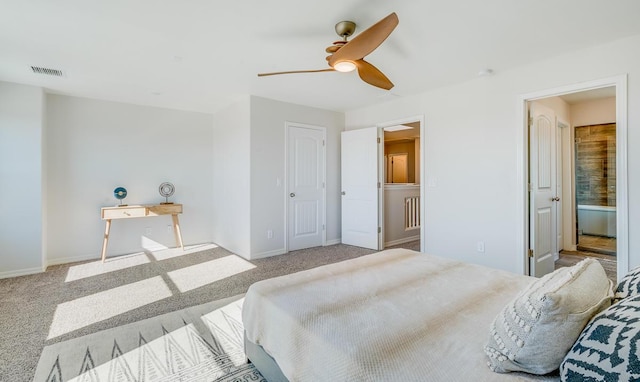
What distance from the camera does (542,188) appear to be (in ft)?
11.7

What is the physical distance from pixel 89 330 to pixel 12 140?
2.89 metres

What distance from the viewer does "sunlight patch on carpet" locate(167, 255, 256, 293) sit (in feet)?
11.0

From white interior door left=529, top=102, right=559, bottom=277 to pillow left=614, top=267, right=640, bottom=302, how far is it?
246 centimetres

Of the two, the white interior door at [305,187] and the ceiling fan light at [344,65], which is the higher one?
the ceiling fan light at [344,65]

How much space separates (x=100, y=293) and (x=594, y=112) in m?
7.10

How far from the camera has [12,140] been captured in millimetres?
3627

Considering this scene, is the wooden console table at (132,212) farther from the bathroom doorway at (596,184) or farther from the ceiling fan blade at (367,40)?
the bathroom doorway at (596,184)

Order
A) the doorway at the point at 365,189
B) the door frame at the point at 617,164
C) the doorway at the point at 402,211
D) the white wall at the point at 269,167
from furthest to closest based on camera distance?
the doorway at the point at 402,211, the doorway at the point at 365,189, the white wall at the point at 269,167, the door frame at the point at 617,164

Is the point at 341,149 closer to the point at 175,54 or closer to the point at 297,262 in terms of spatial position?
the point at 297,262

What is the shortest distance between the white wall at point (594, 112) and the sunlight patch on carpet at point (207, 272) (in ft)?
18.3

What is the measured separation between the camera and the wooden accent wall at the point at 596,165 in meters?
4.77

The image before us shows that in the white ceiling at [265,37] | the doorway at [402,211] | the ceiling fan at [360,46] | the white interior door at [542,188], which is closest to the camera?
the ceiling fan at [360,46]

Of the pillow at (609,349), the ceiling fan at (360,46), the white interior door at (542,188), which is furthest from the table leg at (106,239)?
the white interior door at (542,188)

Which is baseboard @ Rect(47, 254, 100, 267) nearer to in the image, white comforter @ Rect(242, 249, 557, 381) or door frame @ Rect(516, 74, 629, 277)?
white comforter @ Rect(242, 249, 557, 381)
